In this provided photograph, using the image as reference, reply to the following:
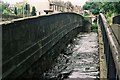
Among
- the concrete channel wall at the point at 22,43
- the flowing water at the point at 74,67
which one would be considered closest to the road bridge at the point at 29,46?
the concrete channel wall at the point at 22,43

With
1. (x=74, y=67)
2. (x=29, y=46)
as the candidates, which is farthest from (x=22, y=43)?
(x=74, y=67)

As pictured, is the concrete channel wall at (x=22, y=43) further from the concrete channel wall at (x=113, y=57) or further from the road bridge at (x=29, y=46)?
the concrete channel wall at (x=113, y=57)

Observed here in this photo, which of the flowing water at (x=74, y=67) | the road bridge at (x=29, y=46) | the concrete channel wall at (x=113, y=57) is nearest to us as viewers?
the concrete channel wall at (x=113, y=57)

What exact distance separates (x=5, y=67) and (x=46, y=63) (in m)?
5.13

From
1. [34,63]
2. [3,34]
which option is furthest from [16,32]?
[34,63]

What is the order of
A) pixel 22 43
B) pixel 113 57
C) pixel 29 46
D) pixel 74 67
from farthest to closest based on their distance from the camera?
pixel 74 67
pixel 29 46
pixel 22 43
pixel 113 57

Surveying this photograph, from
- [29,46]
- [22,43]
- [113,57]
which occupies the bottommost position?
[29,46]

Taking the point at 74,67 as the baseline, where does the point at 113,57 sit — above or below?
above

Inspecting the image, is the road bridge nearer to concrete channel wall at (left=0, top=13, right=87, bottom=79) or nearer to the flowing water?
concrete channel wall at (left=0, top=13, right=87, bottom=79)

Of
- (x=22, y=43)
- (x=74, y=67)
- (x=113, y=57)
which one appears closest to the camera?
(x=113, y=57)

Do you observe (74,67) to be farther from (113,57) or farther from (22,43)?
(113,57)

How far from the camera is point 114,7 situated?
3591cm

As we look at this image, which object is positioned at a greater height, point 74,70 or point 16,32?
point 16,32

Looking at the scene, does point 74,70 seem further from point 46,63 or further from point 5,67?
point 5,67
